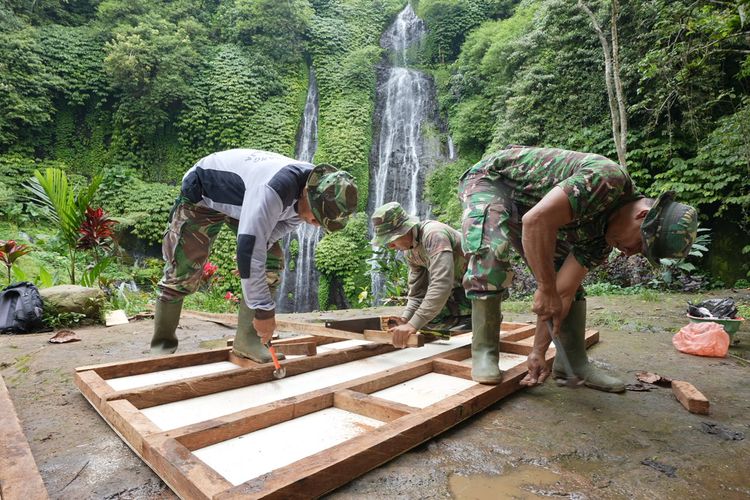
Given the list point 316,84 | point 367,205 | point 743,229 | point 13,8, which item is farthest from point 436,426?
point 13,8

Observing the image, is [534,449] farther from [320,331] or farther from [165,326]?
[165,326]

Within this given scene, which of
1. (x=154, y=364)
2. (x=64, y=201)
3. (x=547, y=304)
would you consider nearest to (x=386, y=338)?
(x=547, y=304)

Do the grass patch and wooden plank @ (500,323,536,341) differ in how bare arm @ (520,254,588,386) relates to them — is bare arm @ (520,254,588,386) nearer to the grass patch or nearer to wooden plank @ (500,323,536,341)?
wooden plank @ (500,323,536,341)

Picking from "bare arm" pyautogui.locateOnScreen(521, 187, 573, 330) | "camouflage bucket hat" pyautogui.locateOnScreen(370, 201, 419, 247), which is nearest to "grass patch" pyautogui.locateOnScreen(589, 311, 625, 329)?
"camouflage bucket hat" pyautogui.locateOnScreen(370, 201, 419, 247)

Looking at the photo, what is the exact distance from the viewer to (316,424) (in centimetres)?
170

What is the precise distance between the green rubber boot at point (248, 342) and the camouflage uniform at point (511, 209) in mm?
1252

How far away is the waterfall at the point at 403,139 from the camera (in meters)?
15.1

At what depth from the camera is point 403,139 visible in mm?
16125

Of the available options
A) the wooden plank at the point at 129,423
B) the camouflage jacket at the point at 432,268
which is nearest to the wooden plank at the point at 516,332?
the camouflage jacket at the point at 432,268

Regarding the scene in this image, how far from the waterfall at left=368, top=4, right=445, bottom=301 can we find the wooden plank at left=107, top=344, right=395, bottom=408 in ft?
35.1

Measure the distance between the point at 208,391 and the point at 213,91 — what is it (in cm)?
1576

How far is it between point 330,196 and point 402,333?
110 cm

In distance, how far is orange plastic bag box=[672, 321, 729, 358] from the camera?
295cm

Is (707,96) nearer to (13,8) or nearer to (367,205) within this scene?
(367,205)
